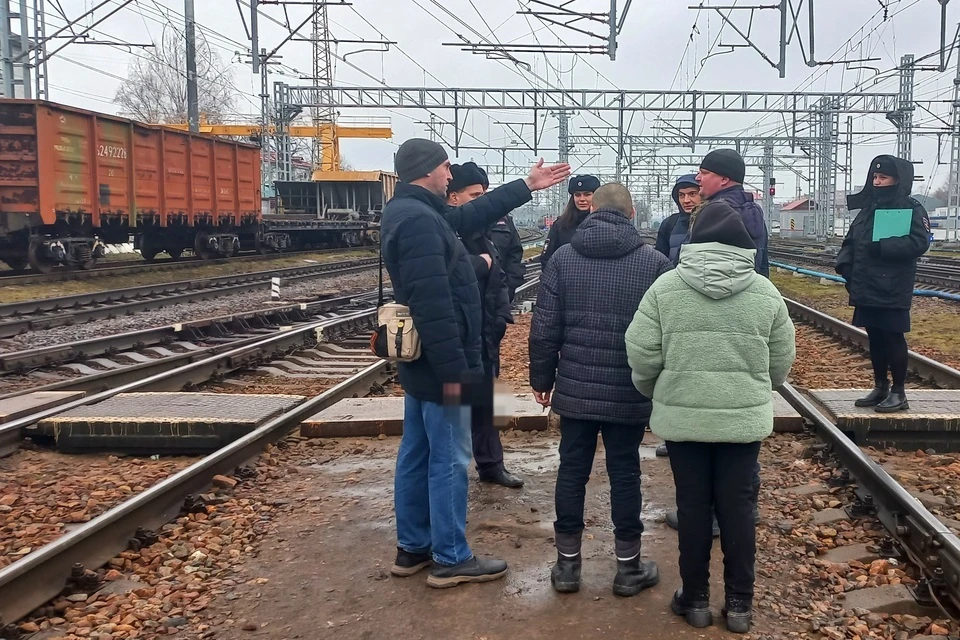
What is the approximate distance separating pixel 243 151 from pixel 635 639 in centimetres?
2413

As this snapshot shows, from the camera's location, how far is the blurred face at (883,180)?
5582mm

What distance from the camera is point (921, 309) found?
47.8 feet

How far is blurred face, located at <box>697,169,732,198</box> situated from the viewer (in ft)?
14.1

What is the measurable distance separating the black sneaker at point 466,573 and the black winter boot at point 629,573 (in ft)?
1.73

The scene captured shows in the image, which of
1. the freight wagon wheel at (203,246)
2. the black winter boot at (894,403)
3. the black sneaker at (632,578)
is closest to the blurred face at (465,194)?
the black sneaker at (632,578)

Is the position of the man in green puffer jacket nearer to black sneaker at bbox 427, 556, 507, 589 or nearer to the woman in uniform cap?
black sneaker at bbox 427, 556, 507, 589

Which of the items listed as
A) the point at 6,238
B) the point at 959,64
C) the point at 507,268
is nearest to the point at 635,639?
the point at 507,268

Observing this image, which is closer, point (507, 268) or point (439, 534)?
point (439, 534)

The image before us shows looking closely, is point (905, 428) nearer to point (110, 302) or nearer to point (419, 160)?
point (419, 160)

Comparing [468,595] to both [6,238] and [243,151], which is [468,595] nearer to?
[6,238]

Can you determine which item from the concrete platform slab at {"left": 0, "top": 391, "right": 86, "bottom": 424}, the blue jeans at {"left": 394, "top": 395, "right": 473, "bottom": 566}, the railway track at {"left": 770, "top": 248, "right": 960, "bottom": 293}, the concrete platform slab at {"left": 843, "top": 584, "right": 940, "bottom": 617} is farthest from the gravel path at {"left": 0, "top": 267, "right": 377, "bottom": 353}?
the railway track at {"left": 770, "top": 248, "right": 960, "bottom": 293}

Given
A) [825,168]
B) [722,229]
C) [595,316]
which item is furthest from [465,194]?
[825,168]

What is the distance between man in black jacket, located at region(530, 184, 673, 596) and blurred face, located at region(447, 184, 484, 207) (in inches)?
42.9

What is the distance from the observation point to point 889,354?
5.80 meters
